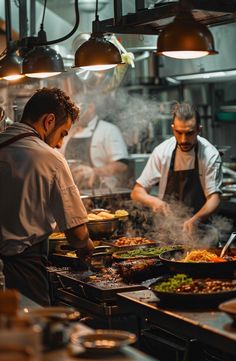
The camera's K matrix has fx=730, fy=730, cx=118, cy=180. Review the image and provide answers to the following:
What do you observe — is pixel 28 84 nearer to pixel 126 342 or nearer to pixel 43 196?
pixel 43 196

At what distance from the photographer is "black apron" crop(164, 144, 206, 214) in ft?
23.7

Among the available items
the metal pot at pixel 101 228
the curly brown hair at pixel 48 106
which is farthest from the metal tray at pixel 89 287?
the curly brown hair at pixel 48 106

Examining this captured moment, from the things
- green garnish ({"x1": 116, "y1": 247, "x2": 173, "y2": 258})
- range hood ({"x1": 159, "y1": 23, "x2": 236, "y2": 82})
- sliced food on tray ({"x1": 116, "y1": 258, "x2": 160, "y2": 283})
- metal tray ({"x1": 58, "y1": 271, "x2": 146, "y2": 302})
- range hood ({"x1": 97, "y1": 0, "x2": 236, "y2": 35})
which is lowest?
metal tray ({"x1": 58, "y1": 271, "x2": 146, "y2": 302})

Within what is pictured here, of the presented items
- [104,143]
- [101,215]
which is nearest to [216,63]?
[104,143]

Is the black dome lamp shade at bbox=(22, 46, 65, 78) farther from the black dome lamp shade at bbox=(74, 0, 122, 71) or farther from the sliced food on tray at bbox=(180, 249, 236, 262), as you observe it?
the sliced food on tray at bbox=(180, 249, 236, 262)

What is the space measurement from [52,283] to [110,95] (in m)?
4.58

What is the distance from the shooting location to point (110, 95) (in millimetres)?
9445

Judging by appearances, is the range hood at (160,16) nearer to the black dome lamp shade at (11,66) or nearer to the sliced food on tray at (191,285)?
the black dome lamp shade at (11,66)

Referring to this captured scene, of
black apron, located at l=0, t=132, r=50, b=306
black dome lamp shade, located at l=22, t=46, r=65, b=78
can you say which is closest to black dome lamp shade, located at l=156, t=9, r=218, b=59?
black apron, located at l=0, t=132, r=50, b=306

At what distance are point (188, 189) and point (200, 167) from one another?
0.82ft

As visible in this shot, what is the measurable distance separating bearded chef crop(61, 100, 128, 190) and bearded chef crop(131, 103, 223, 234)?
152 cm

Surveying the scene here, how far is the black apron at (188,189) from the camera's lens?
723 cm

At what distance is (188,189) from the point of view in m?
7.26

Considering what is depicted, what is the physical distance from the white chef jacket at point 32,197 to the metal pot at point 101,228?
4.02 ft
